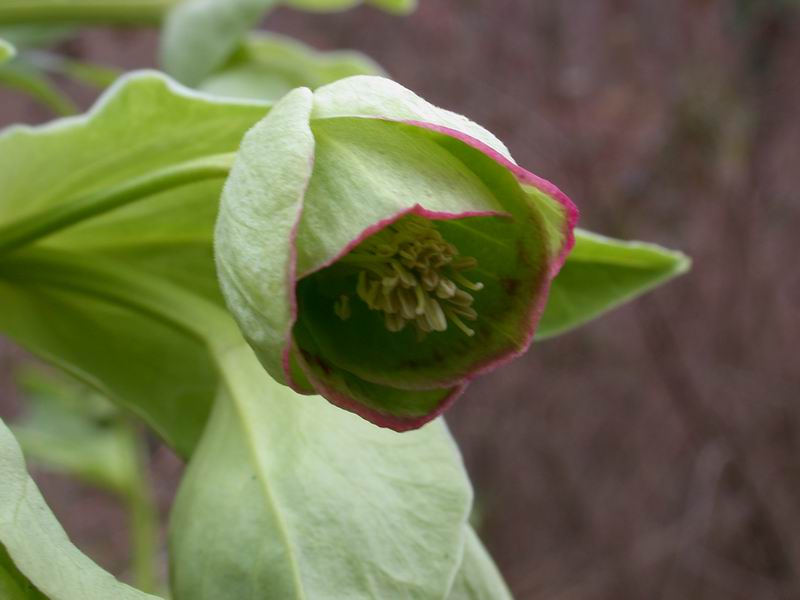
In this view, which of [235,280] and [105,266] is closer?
[235,280]

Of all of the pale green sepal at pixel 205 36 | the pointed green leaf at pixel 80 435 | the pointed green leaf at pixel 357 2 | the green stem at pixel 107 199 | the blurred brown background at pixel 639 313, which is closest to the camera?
the green stem at pixel 107 199

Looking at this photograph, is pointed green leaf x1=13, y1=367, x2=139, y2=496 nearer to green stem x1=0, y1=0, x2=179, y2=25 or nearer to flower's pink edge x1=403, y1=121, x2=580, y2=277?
green stem x1=0, y1=0, x2=179, y2=25

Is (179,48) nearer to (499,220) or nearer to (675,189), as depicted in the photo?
(499,220)

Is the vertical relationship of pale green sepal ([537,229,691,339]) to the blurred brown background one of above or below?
above

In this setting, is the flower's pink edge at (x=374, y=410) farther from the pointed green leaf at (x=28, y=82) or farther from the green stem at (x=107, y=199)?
the pointed green leaf at (x=28, y=82)

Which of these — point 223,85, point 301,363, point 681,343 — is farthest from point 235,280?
point 681,343

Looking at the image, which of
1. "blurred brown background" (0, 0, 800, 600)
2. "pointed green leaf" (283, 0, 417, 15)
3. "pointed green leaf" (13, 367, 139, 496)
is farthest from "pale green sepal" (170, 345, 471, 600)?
"blurred brown background" (0, 0, 800, 600)

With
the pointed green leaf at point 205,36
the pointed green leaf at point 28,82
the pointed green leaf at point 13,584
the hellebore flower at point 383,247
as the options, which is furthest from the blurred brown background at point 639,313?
the pointed green leaf at point 13,584
